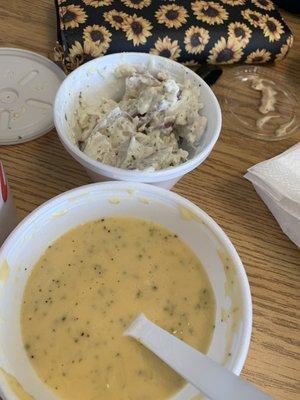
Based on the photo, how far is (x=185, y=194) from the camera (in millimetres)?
Answer: 775

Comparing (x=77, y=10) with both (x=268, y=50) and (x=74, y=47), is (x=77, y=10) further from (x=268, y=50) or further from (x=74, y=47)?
(x=268, y=50)

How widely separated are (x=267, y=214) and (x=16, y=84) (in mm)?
470

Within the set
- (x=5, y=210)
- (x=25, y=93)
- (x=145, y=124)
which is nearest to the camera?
(x=5, y=210)

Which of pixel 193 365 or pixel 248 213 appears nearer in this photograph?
pixel 193 365

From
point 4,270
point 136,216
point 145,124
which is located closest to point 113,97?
point 145,124

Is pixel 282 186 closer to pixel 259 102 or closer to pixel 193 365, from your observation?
pixel 259 102

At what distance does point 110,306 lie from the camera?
0.58 metres

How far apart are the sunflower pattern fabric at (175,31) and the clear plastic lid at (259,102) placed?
36 mm

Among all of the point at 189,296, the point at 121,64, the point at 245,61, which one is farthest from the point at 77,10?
the point at 189,296

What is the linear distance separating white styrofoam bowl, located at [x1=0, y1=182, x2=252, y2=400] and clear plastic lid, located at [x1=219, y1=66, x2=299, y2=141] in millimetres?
294

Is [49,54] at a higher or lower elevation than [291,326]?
higher

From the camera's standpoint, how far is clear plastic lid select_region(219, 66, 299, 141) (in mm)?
864

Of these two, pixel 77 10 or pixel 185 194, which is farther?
pixel 77 10

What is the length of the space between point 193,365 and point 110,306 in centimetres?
13
